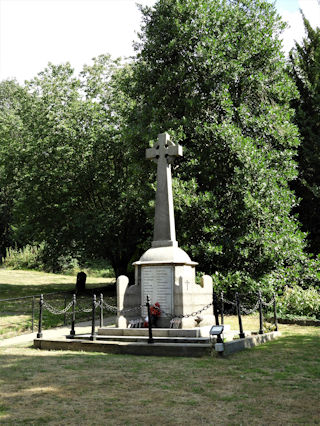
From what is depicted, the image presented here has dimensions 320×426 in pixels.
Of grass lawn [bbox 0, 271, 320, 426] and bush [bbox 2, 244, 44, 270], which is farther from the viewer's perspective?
bush [bbox 2, 244, 44, 270]

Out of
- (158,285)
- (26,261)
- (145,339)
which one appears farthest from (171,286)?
(26,261)

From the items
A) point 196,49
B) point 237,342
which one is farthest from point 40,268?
point 237,342

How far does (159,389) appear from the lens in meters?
6.51

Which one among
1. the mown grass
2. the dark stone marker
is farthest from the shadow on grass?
the mown grass

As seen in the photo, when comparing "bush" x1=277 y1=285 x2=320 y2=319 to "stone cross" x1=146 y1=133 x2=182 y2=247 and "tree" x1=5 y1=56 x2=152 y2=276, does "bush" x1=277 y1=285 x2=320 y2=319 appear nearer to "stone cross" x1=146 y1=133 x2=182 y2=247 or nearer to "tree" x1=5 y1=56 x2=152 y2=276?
"stone cross" x1=146 y1=133 x2=182 y2=247

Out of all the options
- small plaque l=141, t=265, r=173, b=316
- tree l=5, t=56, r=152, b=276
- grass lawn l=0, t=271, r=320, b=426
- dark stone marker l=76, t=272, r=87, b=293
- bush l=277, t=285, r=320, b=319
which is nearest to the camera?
grass lawn l=0, t=271, r=320, b=426

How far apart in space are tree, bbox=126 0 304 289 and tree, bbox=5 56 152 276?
4.53 metres

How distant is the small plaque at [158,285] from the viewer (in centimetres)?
1185

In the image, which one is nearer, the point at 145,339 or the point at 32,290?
the point at 145,339

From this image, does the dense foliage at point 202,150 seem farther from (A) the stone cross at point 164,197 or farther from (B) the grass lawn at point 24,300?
(B) the grass lawn at point 24,300

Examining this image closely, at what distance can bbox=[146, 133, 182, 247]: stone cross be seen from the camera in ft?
42.1

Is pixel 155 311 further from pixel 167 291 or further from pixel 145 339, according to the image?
pixel 145 339

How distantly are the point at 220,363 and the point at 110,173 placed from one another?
57.9 ft

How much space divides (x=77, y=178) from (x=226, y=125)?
33.9 ft
